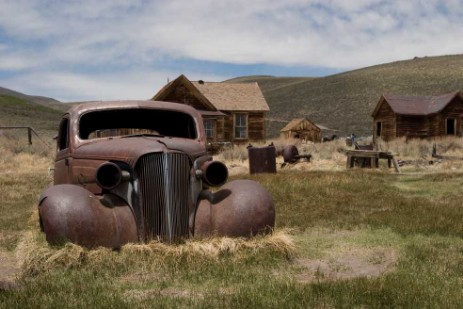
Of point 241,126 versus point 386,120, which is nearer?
point 241,126

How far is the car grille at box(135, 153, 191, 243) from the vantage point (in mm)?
5648

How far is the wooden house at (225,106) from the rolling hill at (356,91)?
3358cm

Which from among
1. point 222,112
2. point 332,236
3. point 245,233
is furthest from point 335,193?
point 222,112

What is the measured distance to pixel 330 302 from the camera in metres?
4.08

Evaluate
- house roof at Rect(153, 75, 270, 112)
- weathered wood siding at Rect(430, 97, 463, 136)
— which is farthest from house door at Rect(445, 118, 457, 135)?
house roof at Rect(153, 75, 270, 112)

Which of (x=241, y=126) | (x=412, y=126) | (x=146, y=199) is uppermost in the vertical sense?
→ (x=241, y=126)

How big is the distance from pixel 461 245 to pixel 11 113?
66.0 metres

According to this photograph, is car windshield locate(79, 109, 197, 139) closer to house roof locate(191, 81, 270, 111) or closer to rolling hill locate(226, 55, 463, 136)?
house roof locate(191, 81, 270, 111)

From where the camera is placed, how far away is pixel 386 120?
4225cm

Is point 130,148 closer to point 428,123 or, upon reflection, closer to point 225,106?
point 225,106

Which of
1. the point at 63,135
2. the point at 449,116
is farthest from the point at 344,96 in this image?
the point at 63,135

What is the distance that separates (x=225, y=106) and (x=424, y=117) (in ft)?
55.0

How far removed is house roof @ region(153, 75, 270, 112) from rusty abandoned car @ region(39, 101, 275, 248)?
2541 centimetres

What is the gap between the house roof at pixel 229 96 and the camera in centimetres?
3303
